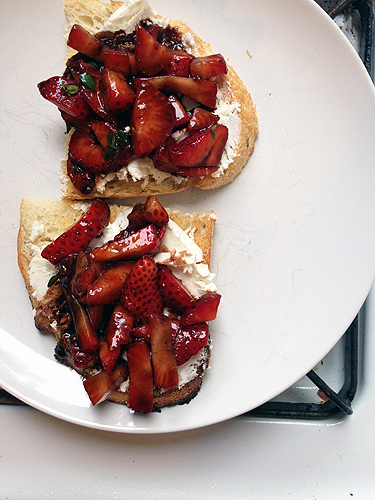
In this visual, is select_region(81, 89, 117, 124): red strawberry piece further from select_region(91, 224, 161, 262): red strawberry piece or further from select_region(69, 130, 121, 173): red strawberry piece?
select_region(91, 224, 161, 262): red strawberry piece

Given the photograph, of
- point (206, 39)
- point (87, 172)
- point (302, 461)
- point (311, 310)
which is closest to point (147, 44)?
point (206, 39)

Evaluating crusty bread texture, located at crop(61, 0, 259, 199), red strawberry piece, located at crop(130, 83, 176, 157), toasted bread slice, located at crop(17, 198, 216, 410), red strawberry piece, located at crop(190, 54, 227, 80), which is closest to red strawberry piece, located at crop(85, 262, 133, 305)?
toasted bread slice, located at crop(17, 198, 216, 410)

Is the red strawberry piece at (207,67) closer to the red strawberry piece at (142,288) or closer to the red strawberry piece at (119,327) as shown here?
the red strawberry piece at (142,288)

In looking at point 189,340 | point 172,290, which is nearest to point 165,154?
point 172,290

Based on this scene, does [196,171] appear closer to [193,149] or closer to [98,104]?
[193,149]

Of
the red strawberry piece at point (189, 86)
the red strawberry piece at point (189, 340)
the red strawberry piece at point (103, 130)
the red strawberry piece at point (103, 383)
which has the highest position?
the red strawberry piece at point (189, 86)

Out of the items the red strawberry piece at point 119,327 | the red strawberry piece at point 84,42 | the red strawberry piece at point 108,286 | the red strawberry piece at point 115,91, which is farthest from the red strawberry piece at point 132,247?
the red strawberry piece at point 84,42
